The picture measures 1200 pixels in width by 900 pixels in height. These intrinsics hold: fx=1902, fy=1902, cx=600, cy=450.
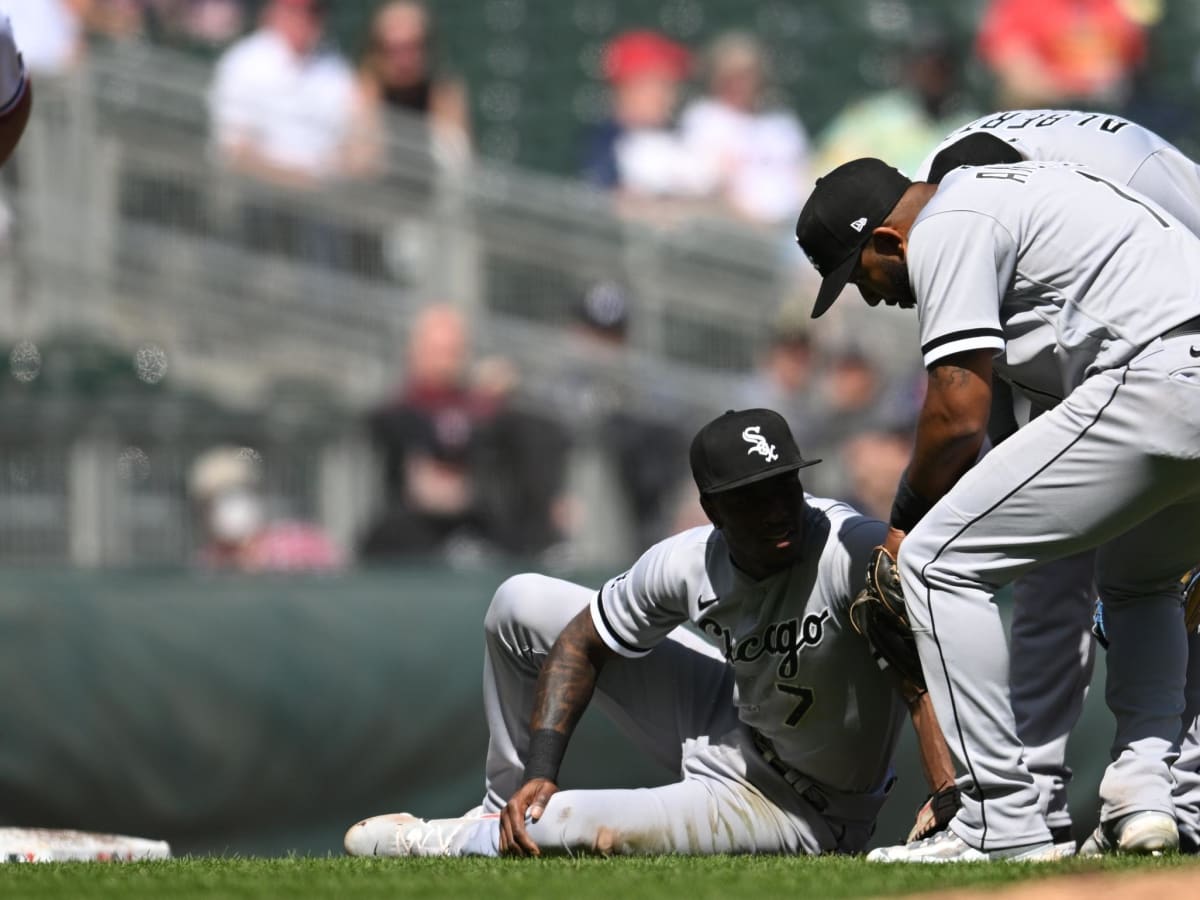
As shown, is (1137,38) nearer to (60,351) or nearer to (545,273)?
(545,273)

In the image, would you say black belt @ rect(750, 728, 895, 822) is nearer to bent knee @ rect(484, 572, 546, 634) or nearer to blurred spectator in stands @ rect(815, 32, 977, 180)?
bent knee @ rect(484, 572, 546, 634)

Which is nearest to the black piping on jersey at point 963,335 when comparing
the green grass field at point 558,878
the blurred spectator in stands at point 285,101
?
the green grass field at point 558,878

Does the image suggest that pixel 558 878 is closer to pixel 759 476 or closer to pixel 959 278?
pixel 759 476

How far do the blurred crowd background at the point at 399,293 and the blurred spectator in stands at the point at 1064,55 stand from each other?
0.07 feet

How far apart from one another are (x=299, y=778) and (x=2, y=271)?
3705 millimetres

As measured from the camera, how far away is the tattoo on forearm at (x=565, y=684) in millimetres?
4418

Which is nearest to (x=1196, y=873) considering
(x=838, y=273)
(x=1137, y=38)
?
(x=838, y=273)

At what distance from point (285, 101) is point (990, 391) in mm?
6729

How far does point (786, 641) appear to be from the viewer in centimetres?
425

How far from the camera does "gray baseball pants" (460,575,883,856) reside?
14.2 feet

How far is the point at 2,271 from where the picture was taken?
8.66 metres

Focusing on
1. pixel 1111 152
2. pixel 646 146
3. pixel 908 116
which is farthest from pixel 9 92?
pixel 908 116

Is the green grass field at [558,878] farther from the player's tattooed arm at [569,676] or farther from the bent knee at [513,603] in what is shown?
the bent knee at [513,603]

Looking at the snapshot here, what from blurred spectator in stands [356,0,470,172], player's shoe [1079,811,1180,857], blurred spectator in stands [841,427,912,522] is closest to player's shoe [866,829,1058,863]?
player's shoe [1079,811,1180,857]
